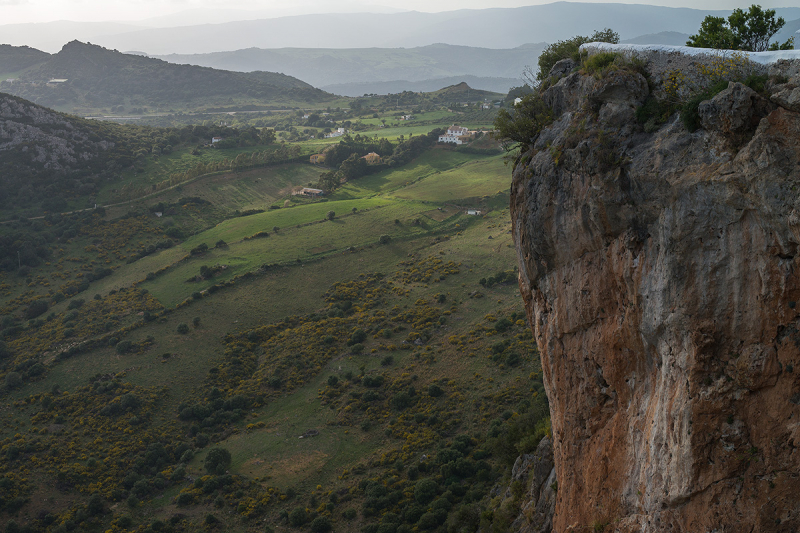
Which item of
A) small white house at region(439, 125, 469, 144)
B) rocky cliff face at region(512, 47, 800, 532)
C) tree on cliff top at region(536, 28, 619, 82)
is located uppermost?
small white house at region(439, 125, 469, 144)

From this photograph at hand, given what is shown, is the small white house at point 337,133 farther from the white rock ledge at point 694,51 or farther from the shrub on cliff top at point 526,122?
the white rock ledge at point 694,51

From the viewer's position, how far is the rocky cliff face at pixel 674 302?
396 inches

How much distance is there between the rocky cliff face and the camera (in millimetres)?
10062

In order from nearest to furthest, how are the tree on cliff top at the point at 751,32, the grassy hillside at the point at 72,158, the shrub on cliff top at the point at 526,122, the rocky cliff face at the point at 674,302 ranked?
the rocky cliff face at the point at 674,302 → the tree on cliff top at the point at 751,32 → the shrub on cliff top at the point at 526,122 → the grassy hillside at the point at 72,158

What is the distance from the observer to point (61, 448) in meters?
47.5

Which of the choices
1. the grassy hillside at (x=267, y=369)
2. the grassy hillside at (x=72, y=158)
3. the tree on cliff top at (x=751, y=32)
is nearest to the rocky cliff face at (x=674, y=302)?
the tree on cliff top at (x=751, y=32)

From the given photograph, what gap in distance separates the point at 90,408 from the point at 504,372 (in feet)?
132

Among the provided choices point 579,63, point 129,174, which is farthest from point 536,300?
point 129,174

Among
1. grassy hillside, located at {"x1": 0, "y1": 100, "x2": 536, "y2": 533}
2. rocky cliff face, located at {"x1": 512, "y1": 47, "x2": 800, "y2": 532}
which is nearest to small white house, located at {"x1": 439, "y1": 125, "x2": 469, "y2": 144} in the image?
grassy hillside, located at {"x1": 0, "y1": 100, "x2": 536, "y2": 533}

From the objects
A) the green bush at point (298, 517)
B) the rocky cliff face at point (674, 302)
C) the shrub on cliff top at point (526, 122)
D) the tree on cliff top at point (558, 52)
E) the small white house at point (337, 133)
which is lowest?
the green bush at point (298, 517)

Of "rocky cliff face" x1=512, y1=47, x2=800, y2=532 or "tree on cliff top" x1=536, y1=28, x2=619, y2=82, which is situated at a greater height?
"tree on cliff top" x1=536, y1=28, x2=619, y2=82

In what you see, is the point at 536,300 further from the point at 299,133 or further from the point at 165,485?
the point at 299,133

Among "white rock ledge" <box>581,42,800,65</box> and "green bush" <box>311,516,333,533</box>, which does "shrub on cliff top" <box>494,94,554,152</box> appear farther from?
"green bush" <box>311,516,333,533</box>

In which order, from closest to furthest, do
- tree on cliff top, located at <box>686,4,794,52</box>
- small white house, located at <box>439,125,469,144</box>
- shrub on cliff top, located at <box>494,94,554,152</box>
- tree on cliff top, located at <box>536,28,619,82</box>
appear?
1. tree on cliff top, located at <box>686,4,794,52</box>
2. shrub on cliff top, located at <box>494,94,554,152</box>
3. tree on cliff top, located at <box>536,28,619,82</box>
4. small white house, located at <box>439,125,469,144</box>
